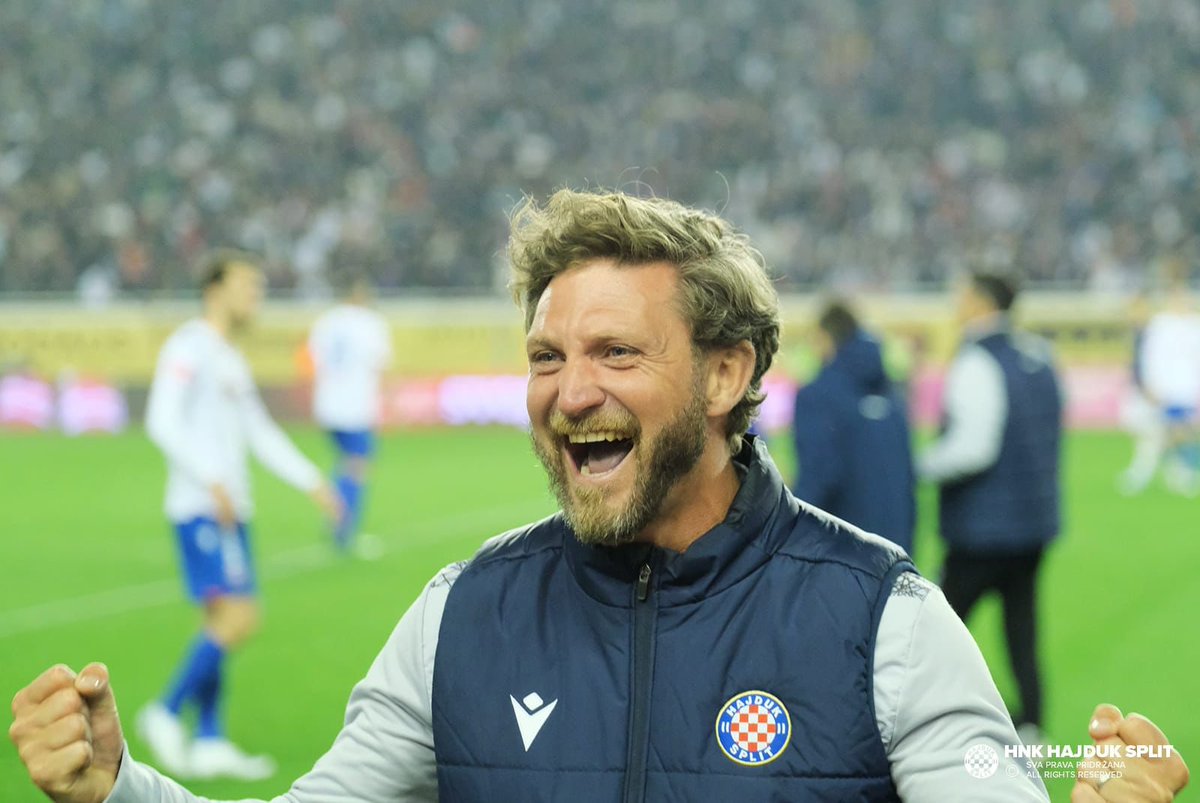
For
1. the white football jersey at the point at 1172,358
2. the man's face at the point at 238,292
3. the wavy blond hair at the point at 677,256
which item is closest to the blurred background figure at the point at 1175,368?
the white football jersey at the point at 1172,358

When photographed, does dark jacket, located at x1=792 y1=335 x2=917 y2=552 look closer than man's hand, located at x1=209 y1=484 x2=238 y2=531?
Yes

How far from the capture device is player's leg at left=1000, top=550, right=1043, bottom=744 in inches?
249

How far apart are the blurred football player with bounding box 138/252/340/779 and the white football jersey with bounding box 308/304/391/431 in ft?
20.6

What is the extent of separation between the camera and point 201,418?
677cm

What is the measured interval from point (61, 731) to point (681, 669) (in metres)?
0.75

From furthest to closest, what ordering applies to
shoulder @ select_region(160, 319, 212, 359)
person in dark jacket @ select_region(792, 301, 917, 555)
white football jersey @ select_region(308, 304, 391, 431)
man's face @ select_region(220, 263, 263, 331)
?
white football jersey @ select_region(308, 304, 391, 431) < man's face @ select_region(220, 263, 263, 331) < shoulder @ select_region(160, 319, 212, 359) < person in dark jacket @ select_region(792, 301, 917, 555)

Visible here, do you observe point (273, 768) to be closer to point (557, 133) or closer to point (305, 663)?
point (305, 663)

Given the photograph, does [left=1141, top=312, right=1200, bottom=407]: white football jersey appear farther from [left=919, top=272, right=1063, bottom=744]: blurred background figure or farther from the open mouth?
the open mouth

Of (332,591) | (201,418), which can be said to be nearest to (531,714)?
(201,418)

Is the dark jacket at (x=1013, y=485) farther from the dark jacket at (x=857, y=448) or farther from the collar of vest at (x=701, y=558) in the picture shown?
the collar of vest at (x=701, y=558)

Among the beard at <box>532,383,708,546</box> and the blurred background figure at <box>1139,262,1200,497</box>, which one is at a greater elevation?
the beard at <box>532,383,708,546</box>

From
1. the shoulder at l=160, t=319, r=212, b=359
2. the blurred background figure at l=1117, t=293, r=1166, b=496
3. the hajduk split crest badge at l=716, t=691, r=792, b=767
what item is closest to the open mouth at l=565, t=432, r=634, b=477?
the hajduk split crest badge at l=716, t=691, r=792, b=767

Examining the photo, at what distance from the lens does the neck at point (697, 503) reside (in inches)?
86.6

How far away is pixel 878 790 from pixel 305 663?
6.79m
